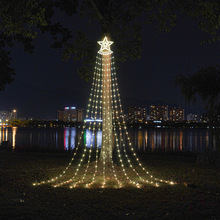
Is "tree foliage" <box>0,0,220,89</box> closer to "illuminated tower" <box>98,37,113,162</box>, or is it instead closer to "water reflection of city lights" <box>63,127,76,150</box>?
"illuminated tower" <box>98,37,113,162</box>

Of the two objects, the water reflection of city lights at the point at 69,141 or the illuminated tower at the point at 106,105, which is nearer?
the illuminated tower at the point at 106,105

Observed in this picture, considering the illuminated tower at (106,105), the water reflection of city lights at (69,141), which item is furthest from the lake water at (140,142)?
the illuminated tower at (106,105)

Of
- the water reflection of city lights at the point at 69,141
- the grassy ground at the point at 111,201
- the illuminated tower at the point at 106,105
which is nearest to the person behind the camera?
the grassy ground at the point at 111,201

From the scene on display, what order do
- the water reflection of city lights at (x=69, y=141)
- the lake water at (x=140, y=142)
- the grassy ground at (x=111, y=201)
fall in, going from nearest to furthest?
the grassy ground at (x=111, y=201), the lake water at (x=140, y=142), the water reflection of city lights at (x=69, y=141)

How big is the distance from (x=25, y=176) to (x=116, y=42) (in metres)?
6.06

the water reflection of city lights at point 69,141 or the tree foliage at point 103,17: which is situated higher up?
the tree foliage at point 103,17

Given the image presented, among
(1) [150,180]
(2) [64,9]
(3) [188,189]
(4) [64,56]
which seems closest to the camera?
(3) [188,189]

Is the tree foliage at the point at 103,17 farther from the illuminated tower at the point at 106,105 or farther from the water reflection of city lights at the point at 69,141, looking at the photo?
the water reflection of city lights at the point at 69,141

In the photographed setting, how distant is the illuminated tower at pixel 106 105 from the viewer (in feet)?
33.0

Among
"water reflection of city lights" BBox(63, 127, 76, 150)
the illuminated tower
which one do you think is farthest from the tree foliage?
"water reflection of city lights" BBox(63, 127, 76, 150)

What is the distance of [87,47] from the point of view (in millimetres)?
11328

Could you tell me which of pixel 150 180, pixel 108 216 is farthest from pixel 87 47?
pixel 108 216

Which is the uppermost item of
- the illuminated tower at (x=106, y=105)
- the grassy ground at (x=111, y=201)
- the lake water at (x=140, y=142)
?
the illuminated tower at (x=106, y=105)

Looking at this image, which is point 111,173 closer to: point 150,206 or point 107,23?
point 150,206
